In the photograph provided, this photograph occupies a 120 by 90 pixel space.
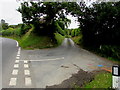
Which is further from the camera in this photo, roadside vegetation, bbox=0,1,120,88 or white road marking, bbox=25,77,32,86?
roadside vegetation, bbox=0,1,120,88

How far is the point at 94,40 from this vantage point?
602 inches

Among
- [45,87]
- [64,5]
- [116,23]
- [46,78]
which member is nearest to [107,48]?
[116,23]

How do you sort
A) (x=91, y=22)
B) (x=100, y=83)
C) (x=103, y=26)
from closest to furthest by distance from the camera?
1. (x=100, y=83)
2. (x=103, y=26)
3. (x=91, y=22)

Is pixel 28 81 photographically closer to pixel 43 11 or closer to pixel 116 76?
pixel 116 76

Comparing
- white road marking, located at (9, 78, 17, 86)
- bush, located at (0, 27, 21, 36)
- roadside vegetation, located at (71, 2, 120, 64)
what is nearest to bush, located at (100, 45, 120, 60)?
roadside vegetation, located at (71, 2, 120, 64)

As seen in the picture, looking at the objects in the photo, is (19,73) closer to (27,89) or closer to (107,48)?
(27,89)

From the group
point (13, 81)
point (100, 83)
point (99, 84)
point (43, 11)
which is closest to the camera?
point (99, 84)

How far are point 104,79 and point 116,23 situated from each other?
7.71m

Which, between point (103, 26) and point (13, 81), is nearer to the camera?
point (13, 81)

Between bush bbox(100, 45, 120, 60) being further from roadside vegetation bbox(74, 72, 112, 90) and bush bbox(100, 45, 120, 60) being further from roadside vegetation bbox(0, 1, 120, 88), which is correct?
roadside vegetation bbox(74, 72, 112, 90)

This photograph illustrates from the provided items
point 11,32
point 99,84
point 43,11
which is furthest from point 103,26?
point 11,32

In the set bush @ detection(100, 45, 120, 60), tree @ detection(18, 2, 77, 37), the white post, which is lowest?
bush @ detection(100, 45, 120, 60)

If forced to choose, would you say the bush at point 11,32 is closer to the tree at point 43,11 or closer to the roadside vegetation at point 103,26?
the tree at point 43,11

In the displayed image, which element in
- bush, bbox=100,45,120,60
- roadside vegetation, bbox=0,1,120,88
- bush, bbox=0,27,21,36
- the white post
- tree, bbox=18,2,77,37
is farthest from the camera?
bush, bbox=0,27,21,36
